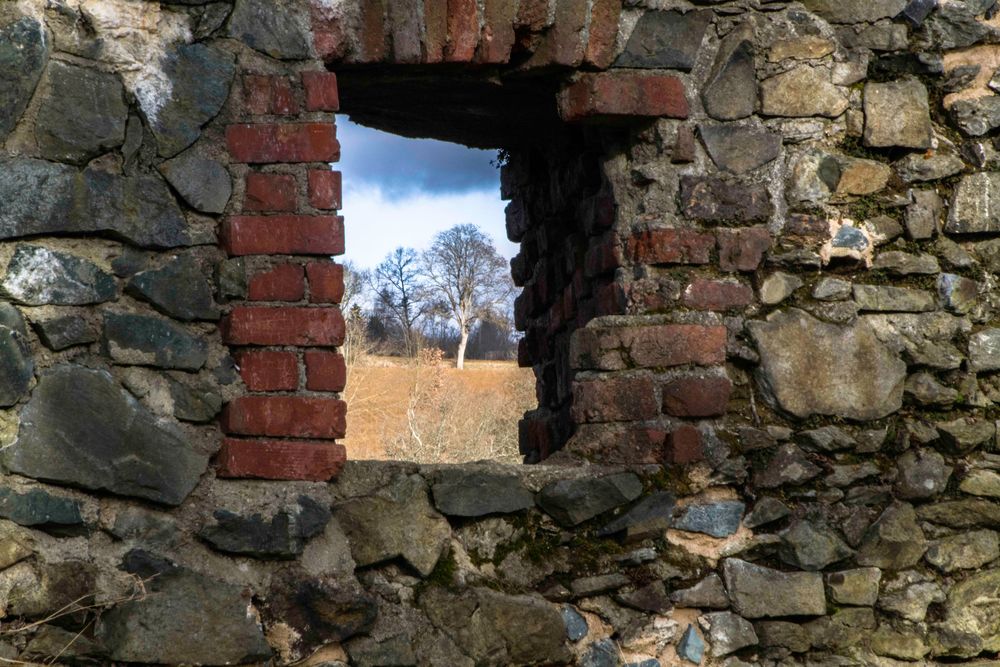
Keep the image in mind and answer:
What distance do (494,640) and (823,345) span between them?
1.27 metres

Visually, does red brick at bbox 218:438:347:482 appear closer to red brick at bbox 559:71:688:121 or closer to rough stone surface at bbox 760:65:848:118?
red brick at bbox 559:71:688:121

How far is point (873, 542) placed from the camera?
327 cm

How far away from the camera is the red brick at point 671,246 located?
128 inches

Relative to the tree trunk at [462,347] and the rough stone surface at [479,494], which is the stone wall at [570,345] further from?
the tree trunk at [462,347]

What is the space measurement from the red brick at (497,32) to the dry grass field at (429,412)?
21.4ft

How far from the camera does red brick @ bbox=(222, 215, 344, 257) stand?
2.92 metres

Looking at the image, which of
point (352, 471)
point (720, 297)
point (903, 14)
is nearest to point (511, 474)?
point (352, 471)

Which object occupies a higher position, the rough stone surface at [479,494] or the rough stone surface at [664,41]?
the rough stone surface at [664,41]

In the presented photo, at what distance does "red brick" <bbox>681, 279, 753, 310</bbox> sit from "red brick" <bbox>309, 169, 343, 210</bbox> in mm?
1029

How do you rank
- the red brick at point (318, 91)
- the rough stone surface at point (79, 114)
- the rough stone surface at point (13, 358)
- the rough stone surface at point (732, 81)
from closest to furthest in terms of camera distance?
the rough stone surface at point (13, 358) < the rough stone surface at point (79, 114) < the red brick at point (318, 91) < the rough stone surface at point (732, 81)

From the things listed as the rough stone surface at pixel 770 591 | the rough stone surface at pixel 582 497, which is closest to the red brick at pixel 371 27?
the rough stone surface at pixel 582 497

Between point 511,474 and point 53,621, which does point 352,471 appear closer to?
point 511,474

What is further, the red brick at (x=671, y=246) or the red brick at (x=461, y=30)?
the red brick at (x=671, y=246)

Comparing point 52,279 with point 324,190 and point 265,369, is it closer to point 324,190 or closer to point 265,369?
point 265,369
